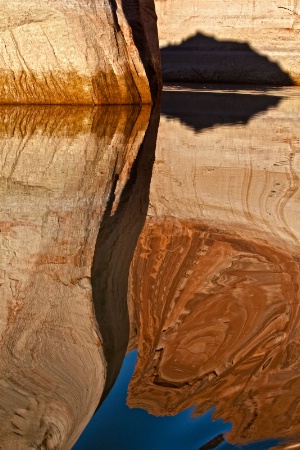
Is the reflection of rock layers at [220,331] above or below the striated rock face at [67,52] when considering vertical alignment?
below

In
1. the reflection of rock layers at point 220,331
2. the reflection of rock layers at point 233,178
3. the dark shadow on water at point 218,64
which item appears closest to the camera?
the reflection of rock layers at point 220,331

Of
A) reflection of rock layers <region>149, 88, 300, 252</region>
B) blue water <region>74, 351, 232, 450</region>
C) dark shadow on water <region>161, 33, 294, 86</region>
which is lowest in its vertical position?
blue water <region>74, 351, 232, 450</region>

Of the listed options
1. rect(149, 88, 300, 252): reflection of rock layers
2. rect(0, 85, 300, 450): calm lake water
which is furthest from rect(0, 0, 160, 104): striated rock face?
rect(0, 85, 300, 450): calm lake water

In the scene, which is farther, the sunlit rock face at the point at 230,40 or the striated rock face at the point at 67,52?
the sunlit rock face at the point at 230,40

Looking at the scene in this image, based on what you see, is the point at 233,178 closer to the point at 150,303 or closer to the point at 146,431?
the point at 150,303

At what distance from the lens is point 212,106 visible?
8.09 metres

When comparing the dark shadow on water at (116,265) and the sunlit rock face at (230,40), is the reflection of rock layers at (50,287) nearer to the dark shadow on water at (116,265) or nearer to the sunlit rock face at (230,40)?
the dark shadow on water at (116,265)

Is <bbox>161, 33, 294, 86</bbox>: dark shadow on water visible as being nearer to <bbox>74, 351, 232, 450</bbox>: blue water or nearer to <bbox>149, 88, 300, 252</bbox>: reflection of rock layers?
<bbox>149, 88, 300, 252</bbox>: reflection of rock layers

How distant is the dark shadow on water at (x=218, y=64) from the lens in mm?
13375

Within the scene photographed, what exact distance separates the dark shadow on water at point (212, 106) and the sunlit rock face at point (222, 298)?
257 centimetres

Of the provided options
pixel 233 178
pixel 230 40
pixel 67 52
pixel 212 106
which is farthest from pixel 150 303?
pixel 230 40

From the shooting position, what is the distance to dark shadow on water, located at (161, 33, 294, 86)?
43.9ft

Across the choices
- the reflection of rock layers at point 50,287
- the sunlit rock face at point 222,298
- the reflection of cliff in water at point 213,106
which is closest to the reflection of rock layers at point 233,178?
the sunlit rock face at point 222,298

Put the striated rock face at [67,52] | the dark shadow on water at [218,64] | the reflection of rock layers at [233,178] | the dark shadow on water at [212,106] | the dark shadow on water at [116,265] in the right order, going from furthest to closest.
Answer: the dark shadow on water at [218,64], the striated rock face at [67,52], the dark shadow on water at [212,106], the reflection of rock layers at [233,178], the dark shadow on water at [116,265]
